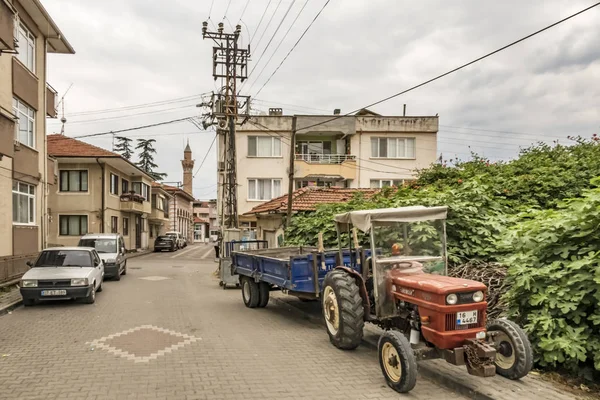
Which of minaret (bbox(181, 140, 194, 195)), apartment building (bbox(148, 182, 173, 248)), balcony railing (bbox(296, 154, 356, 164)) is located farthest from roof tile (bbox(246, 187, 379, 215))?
minaret (bbox(181, 140, 194, 195))

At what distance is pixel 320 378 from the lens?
19.2 feet

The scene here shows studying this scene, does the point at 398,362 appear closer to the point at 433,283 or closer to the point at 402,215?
the point at 433,283

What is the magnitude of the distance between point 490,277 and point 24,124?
17332 millimetres

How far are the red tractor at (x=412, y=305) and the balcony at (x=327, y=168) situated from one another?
2498 cm

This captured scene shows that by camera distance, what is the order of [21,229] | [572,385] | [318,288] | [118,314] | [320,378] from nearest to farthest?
[572,385] → [320,378] → [318,288] → [118,314] → [21,229]

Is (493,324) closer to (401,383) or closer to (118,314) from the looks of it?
(401,383)

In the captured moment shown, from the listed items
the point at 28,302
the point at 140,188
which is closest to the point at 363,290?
the point at 28,302

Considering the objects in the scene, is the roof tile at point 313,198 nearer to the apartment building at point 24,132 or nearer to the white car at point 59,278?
the white car at point 59,278

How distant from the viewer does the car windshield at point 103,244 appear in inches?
734

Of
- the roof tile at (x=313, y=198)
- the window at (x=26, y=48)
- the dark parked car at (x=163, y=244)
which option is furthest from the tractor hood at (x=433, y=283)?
the dark parked car at (x=163, y=244)

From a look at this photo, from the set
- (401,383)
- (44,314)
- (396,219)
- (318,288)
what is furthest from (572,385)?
(44,314)

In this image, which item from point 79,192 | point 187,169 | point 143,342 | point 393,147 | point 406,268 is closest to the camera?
point 406,268

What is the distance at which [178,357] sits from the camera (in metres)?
6.77

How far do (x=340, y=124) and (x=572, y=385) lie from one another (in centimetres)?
2930
